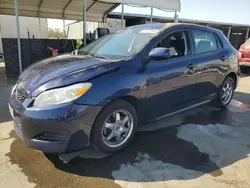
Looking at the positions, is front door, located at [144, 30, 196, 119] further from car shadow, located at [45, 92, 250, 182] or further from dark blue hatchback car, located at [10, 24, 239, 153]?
car shadow, located at [45, 92, 250, 182]

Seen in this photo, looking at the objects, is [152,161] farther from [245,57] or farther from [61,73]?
[245,57]

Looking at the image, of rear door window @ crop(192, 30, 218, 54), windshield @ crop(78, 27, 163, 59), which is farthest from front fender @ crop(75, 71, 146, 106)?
rear door window @ crop(192, 30, 218, 54)

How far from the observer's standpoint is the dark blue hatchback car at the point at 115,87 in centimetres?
238

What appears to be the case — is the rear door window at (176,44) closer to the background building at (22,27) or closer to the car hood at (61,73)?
the car hood at (61,73)

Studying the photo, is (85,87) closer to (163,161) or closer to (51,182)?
(51,182)

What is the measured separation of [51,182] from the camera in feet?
7.67

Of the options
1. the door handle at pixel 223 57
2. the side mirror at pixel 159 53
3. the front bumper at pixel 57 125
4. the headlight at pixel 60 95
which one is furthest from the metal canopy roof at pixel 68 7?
the front bumper at pixel 57 125

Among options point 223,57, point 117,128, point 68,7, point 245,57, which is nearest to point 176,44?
point 223,57

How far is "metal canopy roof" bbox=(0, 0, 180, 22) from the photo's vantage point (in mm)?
8534

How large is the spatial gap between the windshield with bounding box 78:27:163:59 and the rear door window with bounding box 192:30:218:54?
0.87 meters

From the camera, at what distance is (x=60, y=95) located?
7.77 feet

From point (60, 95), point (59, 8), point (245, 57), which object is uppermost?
point (59, 8)

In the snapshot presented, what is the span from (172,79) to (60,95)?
1658 mm

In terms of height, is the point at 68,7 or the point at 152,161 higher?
the point at 68,7
